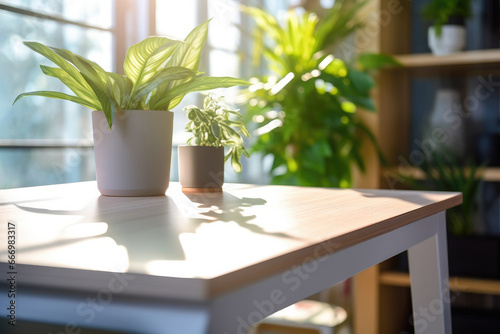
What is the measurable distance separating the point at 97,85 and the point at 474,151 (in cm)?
196

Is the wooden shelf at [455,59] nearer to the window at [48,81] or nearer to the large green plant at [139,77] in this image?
the window at [48,81]

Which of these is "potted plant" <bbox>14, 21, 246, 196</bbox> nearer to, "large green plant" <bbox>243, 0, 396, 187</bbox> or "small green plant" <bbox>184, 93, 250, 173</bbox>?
"small green plant" <bbox>184, 93, 250, 173</bbox>

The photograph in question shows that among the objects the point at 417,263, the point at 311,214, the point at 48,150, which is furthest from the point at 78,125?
the point at 311,214

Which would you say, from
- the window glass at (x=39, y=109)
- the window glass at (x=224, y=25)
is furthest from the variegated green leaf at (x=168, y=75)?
the window glass at (x=224, y=25)

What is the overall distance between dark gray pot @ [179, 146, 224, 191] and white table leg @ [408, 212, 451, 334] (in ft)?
1.39

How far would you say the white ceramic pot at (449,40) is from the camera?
2428 mm

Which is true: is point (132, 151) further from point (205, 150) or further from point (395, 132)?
point (395, 132)

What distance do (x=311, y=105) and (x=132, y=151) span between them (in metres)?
1.58

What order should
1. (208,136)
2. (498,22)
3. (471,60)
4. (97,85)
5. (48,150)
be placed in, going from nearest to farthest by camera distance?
(97,85), (208,136), (48,150), (471,60), (498,22)

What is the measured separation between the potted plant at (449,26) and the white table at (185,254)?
1582mm

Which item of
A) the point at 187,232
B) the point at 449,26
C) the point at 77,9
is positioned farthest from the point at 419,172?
the point at 187,232

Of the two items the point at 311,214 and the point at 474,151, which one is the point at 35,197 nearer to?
the point at 311,214

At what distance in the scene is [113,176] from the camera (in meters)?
1.08

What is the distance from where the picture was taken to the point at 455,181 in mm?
2398
